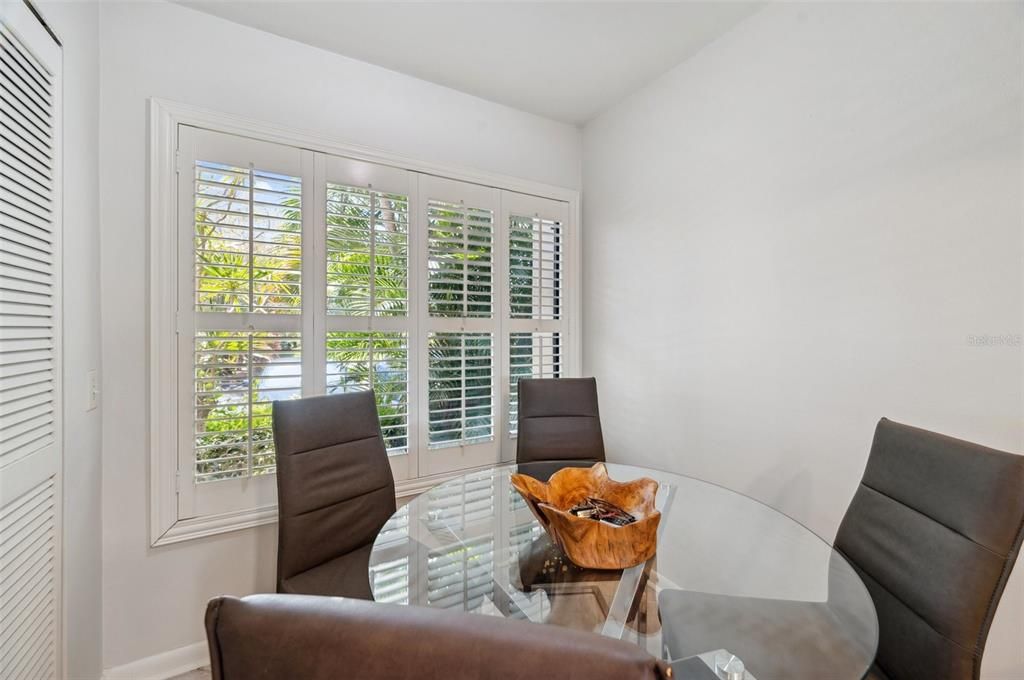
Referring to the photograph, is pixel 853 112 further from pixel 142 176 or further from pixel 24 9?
pixel 142 176

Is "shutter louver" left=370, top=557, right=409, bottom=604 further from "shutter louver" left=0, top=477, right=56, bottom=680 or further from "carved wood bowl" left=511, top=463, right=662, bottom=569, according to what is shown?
"shutter louver" left=0, top=477, right=56, bottom=680

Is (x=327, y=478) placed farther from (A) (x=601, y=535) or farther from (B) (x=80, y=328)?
(A) (x=601, y=535)

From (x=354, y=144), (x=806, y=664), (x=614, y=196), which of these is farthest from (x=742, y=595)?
(x=354, y=144)

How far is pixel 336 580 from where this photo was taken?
156cm

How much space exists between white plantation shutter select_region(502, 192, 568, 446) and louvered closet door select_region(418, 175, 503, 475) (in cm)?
11

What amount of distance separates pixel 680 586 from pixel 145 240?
7.71 feet

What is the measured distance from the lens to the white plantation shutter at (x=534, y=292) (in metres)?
2.66

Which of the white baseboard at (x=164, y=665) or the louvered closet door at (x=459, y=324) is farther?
the louvered closet door at (x=459, y=324)

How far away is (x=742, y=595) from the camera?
1.20 m

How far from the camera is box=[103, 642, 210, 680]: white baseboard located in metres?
1.71

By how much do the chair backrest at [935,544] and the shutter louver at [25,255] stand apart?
2205 millimetres

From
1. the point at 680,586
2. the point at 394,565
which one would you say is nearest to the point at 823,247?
the point at 680,586

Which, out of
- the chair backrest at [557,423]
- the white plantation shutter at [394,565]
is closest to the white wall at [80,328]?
the white plantation shutter at [394,565]

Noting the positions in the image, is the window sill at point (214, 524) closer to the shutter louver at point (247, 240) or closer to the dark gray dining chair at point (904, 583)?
the shutter louver at point (247, 240)
